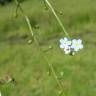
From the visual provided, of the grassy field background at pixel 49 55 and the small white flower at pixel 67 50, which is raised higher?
the small white flower at pixel 67 50

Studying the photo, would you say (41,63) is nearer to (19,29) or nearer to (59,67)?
(59,67)

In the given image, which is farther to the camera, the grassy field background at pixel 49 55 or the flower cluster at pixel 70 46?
the grassy field background at pixel 49 55

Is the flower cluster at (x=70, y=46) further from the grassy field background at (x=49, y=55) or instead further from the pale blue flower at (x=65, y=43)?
the grassy field background at (x=49, y=55)

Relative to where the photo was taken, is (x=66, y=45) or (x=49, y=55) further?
(x=49, y=55)

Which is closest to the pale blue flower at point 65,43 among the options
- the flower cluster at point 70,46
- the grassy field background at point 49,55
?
the flower cluster at point 70,46

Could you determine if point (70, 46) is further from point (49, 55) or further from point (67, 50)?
point (49, 55)

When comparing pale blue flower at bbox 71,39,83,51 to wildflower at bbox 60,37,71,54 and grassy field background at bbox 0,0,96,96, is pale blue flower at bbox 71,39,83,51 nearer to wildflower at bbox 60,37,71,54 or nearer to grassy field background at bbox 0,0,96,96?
wildflower at bbox 60,37,71,54

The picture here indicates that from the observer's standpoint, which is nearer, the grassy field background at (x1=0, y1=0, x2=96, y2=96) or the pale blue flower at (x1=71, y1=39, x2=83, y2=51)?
the pale blue flower at (x1=71, y1=39, x2=83, y2=51)

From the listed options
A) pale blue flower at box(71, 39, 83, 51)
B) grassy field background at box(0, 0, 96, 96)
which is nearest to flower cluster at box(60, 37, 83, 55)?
pale blue flower at box(71, 39, 83, 51)

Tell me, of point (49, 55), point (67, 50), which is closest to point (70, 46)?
point (67, 50)

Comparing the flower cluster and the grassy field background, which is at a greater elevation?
the flower cluster
